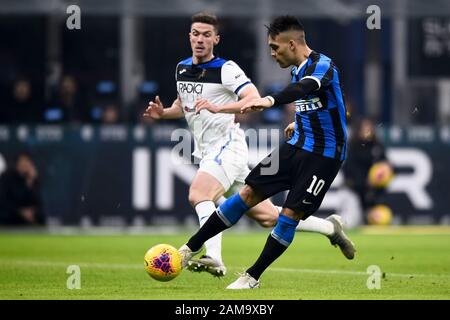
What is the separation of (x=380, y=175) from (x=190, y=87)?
9.97 m

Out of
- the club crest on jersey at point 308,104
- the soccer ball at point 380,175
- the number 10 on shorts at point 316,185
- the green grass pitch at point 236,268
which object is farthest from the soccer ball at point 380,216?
the number 10 on shorts at point 316,185

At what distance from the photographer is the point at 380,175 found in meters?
21.9

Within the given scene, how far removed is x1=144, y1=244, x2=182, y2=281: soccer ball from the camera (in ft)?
36.8

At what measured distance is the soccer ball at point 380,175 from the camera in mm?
21797

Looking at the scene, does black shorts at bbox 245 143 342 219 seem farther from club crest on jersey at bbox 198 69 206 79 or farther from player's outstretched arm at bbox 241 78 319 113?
club crest on jersey at bbox 198 69 206 79

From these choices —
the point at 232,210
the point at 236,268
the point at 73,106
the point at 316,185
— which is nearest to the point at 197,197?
the point at 232,210

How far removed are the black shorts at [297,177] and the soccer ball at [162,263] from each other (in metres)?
0.93

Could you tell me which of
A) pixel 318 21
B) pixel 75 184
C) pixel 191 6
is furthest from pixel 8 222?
pixel 318 21

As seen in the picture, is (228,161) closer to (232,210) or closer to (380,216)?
(232,210)

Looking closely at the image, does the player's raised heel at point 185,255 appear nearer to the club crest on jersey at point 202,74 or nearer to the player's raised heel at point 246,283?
the player's raised heel at point 246,283

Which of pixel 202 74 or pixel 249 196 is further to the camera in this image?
pixel 202 74

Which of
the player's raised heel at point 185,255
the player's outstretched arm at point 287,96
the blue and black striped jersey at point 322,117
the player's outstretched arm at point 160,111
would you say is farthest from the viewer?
the player's outstretched arm at point 160,111

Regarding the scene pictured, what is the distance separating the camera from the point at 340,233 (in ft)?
41.6
